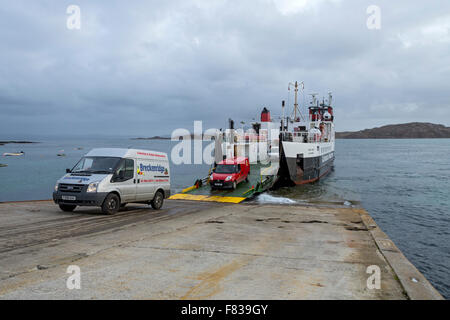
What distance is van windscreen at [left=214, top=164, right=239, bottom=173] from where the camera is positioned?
23516 millimetres

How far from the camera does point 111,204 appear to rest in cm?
1231

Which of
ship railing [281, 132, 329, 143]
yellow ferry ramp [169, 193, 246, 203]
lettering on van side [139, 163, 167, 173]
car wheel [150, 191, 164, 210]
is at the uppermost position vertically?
ship railing [281, 132, 329, 143]

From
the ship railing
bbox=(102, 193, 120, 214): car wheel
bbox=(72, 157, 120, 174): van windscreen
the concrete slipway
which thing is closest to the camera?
the concrete slipway

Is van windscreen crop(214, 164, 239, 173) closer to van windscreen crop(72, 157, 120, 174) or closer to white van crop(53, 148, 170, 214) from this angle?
white van crop(53, 148, 170, 214)

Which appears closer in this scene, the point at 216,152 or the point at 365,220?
the point at 365,220

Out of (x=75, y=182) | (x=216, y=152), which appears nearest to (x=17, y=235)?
(x=75, y=182)

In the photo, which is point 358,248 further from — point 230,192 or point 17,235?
point 230,192

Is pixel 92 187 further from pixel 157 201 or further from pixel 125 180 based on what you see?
pixel 157 201

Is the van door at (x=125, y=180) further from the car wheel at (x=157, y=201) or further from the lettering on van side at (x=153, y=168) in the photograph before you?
the car wheel at (x=157, y=201)

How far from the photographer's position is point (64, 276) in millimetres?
5191

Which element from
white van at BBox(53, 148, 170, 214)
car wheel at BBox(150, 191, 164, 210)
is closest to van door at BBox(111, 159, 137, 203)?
white van at BBox(53, 148, 170, 214)

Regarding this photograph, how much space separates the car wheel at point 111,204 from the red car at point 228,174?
417 inches

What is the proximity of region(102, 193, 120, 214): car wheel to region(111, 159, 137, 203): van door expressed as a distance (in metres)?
0.30
